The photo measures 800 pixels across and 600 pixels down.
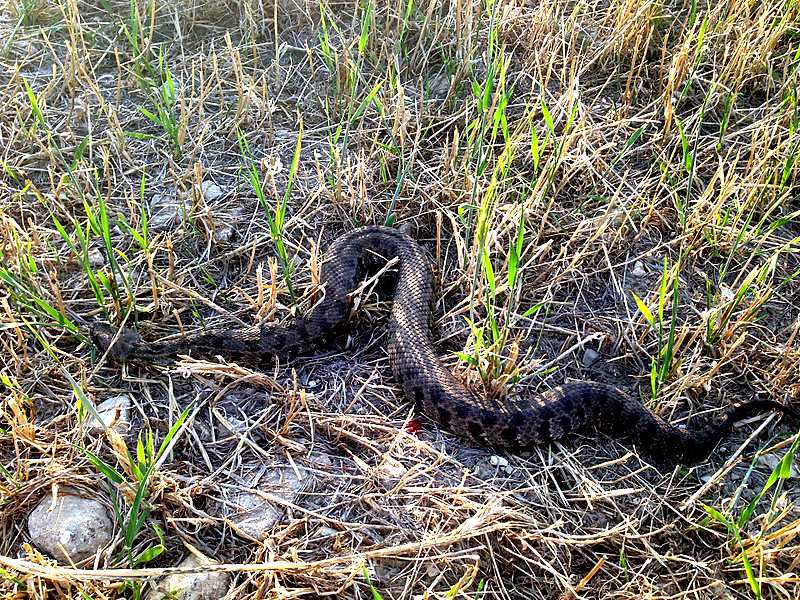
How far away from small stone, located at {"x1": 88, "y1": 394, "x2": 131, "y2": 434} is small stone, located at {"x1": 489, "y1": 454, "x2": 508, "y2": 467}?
1.90m

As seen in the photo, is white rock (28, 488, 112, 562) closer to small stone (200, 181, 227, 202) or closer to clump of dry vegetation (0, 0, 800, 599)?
clump of dry vegetation (0, 0, 800, 599)

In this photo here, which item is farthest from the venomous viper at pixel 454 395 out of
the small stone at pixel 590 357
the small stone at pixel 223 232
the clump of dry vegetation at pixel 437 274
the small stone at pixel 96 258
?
the small stone at pixel 223 232

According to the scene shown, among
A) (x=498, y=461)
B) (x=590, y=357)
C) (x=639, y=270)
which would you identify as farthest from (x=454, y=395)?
(x=639, y=270)

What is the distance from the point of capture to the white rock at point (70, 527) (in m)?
3.27

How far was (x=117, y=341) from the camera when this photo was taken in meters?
4.03

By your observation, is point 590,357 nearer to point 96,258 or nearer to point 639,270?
point 639,270

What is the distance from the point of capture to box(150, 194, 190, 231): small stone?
4836 mm

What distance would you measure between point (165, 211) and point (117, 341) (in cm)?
121

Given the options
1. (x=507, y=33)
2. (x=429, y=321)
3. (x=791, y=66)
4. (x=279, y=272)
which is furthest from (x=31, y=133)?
(x=791, y=66)

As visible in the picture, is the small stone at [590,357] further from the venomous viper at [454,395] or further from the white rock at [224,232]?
the white rock at [224,232]

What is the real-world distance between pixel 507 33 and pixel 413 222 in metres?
1.84

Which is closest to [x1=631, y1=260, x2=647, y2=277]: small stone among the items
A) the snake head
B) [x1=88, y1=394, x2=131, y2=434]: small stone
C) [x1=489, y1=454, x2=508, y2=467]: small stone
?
[x1=489, y1=454, x2=508, y2=467]: small stone

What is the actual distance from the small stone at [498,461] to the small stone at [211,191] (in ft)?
8.37

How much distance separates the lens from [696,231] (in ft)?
15.3
